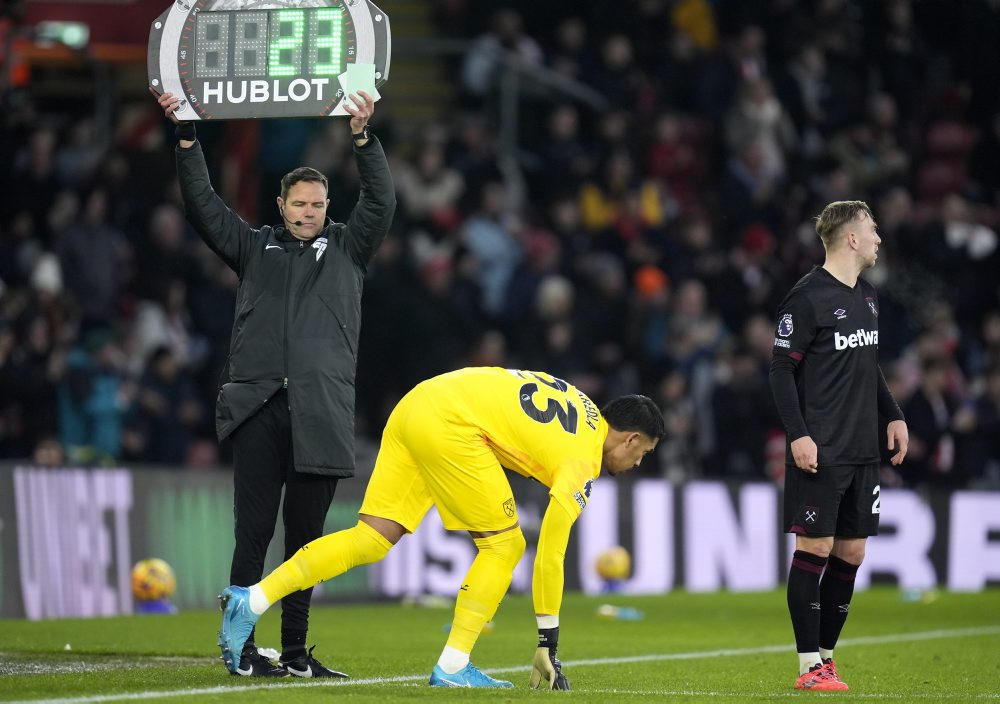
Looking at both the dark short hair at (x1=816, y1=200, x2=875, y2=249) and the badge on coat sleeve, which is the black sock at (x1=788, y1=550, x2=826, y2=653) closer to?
the badge on coat sleeve

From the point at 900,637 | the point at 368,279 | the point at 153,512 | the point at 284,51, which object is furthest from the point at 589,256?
the point at 284,51

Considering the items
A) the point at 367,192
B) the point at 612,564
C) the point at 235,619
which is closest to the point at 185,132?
the point at 367,192

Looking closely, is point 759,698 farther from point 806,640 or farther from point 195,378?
point 195,378

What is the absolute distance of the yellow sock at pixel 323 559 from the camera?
22.9 feet

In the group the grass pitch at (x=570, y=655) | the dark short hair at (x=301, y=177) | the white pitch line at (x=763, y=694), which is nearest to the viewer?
the grass pitch at (x=570, y=655)

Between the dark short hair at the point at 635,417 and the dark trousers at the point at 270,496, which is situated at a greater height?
the dark short hair at the point at 635,417

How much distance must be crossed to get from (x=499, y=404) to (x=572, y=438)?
336 millimetres

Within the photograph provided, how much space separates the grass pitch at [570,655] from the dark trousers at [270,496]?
437 millimetres

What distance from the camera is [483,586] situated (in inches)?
277

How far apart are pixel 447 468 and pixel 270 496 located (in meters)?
0.89

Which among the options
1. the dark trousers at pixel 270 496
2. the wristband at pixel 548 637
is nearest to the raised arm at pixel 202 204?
the dark trousers at pixel 270 496

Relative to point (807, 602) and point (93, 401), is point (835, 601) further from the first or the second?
point (93, 401)

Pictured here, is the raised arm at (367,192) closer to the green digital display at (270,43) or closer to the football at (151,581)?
the green digital display at (270,43)

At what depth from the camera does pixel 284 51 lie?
24.9 ft
